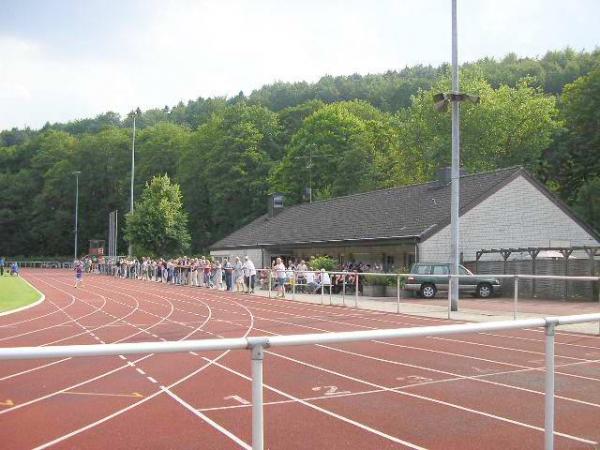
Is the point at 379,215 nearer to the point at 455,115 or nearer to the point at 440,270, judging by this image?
the point at 440,270

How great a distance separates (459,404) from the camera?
457 cm

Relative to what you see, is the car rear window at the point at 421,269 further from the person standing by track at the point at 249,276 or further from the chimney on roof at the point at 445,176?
the chimney on roof at the point at 445,176

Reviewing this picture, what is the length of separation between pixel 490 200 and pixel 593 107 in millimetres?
27486

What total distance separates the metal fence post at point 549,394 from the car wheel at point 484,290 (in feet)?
73.4

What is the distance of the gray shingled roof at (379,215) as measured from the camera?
34.5 metres

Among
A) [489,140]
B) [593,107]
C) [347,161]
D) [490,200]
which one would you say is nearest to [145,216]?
[347,161]

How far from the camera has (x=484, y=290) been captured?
26922 millimetres

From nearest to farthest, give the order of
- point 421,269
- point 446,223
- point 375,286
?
point 375,286 < point 421,269 < point 446,223

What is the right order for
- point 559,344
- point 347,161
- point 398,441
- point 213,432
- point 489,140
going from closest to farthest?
1. point 213,432
2. point 398,441
3. point 559,344
4. point 489,140
5. point 347,161

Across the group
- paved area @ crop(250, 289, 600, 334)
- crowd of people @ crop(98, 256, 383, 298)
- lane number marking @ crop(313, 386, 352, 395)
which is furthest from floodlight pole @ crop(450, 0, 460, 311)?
lane number marking @ crop(313, 386, 352, 395)

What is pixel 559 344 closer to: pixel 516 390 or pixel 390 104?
pixel 516 390

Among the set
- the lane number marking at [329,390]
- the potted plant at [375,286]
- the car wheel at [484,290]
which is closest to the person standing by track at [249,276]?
the potted plant at [375,286]

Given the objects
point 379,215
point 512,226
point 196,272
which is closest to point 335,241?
point 379,215

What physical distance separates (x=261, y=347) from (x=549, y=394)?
225 centimetres
